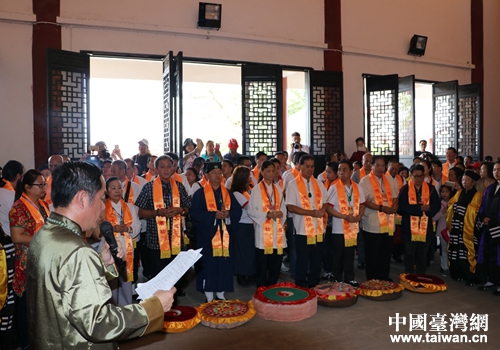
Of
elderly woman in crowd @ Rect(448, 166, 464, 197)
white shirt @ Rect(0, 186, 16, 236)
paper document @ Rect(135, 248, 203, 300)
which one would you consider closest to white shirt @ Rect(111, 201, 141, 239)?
white shirt @ Rect(0, 186, 16, 236)

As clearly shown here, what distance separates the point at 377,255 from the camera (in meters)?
5.85

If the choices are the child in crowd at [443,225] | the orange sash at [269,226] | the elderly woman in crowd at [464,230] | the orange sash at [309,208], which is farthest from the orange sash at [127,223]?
the child in crowd at [443,225]

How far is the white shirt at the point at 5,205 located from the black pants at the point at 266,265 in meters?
2.71

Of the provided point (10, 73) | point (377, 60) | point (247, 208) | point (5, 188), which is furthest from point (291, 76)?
point (5, 188)

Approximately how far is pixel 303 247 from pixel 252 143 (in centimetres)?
455

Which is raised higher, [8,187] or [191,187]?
[8,187]

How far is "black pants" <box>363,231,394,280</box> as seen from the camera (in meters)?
5.85

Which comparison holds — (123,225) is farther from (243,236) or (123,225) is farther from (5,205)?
(243,236)

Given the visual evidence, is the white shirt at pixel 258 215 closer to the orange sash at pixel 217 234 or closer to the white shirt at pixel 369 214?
the orange sash at pixel 217 234

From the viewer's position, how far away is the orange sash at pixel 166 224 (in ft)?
16.4

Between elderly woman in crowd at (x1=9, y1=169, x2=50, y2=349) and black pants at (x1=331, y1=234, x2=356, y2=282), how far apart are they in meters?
3.48

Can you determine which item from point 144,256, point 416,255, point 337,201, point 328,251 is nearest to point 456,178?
point 416,255

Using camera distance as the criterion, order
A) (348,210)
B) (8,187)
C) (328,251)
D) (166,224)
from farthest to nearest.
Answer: (328,251) < (348,210) < (166,224) < (8,187)

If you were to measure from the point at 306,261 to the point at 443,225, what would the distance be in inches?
99.1
